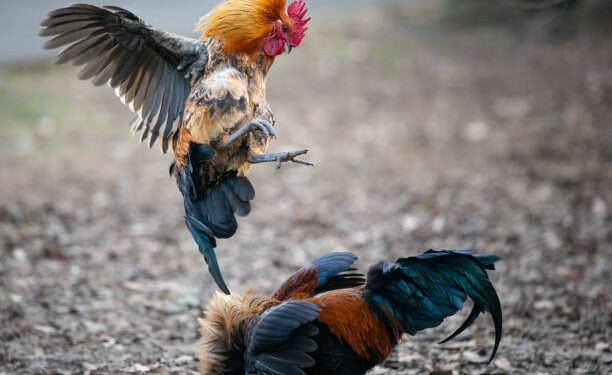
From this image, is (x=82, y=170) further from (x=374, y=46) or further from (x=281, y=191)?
(x=374, y=46)

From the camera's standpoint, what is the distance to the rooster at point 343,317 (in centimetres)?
302

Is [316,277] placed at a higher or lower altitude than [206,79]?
lower

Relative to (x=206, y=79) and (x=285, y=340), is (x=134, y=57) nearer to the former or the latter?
(x=206, y=79)

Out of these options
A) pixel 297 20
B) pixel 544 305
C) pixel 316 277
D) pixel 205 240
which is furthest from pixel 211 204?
pixel 544 305

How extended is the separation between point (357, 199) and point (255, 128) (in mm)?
3964

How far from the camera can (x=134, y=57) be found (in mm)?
3324

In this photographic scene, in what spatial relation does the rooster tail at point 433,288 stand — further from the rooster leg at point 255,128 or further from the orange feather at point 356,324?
the rooster leg at point 255,128

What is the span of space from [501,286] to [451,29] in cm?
658

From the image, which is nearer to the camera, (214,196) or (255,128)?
(255,128)

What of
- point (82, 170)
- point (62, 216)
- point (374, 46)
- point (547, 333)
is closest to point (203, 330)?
point (547, 333)

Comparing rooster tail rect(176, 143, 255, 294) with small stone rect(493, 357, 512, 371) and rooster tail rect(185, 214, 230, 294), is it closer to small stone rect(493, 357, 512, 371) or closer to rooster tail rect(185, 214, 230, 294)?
rooster tail rect(185, 214, 230, 294)

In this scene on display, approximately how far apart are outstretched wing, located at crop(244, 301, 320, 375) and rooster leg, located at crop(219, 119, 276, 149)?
31.9 inches

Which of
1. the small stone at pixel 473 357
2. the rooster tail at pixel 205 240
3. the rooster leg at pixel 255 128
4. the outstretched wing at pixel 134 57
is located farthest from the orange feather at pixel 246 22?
the small stone at pixel 473 357

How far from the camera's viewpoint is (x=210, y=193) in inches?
121
